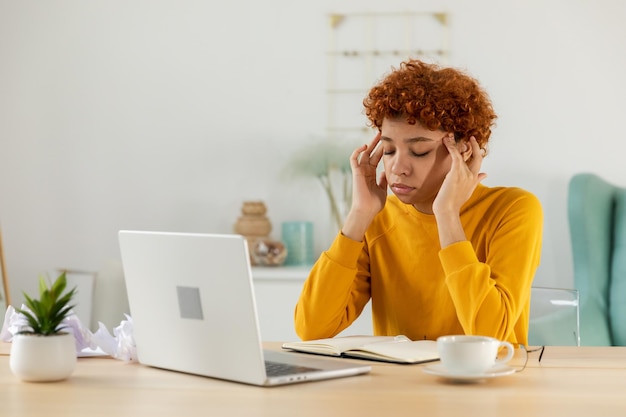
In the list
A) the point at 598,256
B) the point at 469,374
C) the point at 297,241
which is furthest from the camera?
the point at 297,241

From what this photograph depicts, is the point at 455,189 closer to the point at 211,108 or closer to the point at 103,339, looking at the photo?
the point at 103,339

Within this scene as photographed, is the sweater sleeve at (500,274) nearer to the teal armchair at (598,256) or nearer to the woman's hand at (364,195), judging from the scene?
the woman's hand at (364,195)

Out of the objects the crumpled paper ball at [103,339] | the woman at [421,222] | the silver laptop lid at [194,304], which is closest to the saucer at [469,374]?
the silver laptop lid at [194,304]

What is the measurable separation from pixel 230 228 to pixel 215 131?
398mm

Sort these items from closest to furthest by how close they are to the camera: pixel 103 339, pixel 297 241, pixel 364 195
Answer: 1. pixel 103 339
2. pixel 364 195
3. pixel 297 241

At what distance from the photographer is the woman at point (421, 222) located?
2018mm

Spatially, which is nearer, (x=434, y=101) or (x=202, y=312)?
(x=202, y=312)

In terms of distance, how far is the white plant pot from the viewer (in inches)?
58.8

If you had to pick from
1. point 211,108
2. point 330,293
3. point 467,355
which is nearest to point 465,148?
point 330,293

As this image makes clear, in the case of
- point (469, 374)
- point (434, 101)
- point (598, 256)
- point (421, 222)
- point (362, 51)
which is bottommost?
point (598, 256)

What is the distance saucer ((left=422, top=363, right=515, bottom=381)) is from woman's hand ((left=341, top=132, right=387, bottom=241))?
630 mm

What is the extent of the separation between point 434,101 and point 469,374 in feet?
2.51

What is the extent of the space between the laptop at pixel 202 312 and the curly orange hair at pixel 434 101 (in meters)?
0.63

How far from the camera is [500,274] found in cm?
195
